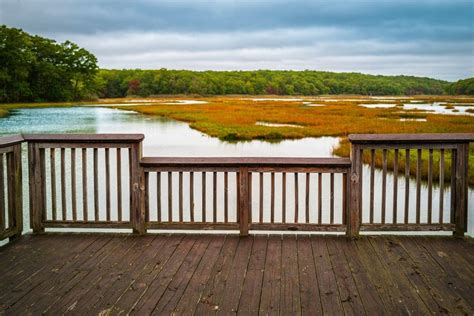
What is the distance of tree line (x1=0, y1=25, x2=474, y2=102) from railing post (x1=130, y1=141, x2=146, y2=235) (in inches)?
2414

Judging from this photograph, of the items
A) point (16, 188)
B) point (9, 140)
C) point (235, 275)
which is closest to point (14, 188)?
point (16, 188)

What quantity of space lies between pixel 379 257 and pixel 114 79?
10461 centimetres

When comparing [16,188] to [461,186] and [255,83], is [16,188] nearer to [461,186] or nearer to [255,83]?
[461,186]

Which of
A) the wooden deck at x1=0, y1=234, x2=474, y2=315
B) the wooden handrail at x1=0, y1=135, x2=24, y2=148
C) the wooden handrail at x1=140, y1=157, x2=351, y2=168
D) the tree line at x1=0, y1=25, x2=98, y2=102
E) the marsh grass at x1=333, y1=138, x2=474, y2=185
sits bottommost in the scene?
the marsh grass at x1=333, y1=138, x2=474, y2=185

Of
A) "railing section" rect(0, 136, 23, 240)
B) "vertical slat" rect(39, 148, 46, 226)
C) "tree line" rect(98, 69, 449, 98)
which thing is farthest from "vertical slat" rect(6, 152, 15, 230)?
"tree line" rect(98, 69, 449, 98)

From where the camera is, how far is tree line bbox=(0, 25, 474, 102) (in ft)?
220

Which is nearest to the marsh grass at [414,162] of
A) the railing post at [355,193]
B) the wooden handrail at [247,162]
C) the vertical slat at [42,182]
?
the railing post at [355,193]

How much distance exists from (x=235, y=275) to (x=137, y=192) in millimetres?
1693

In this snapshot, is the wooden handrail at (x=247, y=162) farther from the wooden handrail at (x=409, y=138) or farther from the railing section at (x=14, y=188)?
the railing section at (x=14, y=188)

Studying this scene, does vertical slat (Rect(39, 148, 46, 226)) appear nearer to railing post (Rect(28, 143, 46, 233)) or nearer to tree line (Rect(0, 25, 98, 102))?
railing post (Rect(28, 143, 46, 233))

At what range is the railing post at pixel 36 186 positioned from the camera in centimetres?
561

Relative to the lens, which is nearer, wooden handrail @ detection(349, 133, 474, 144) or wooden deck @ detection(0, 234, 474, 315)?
wooden deck @ detection(0, 234, 474, 315)

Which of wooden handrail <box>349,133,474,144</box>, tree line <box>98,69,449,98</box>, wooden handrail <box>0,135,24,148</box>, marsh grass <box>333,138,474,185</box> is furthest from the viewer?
tree line <box>98,69,449,98</box>

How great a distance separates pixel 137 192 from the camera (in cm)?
557
